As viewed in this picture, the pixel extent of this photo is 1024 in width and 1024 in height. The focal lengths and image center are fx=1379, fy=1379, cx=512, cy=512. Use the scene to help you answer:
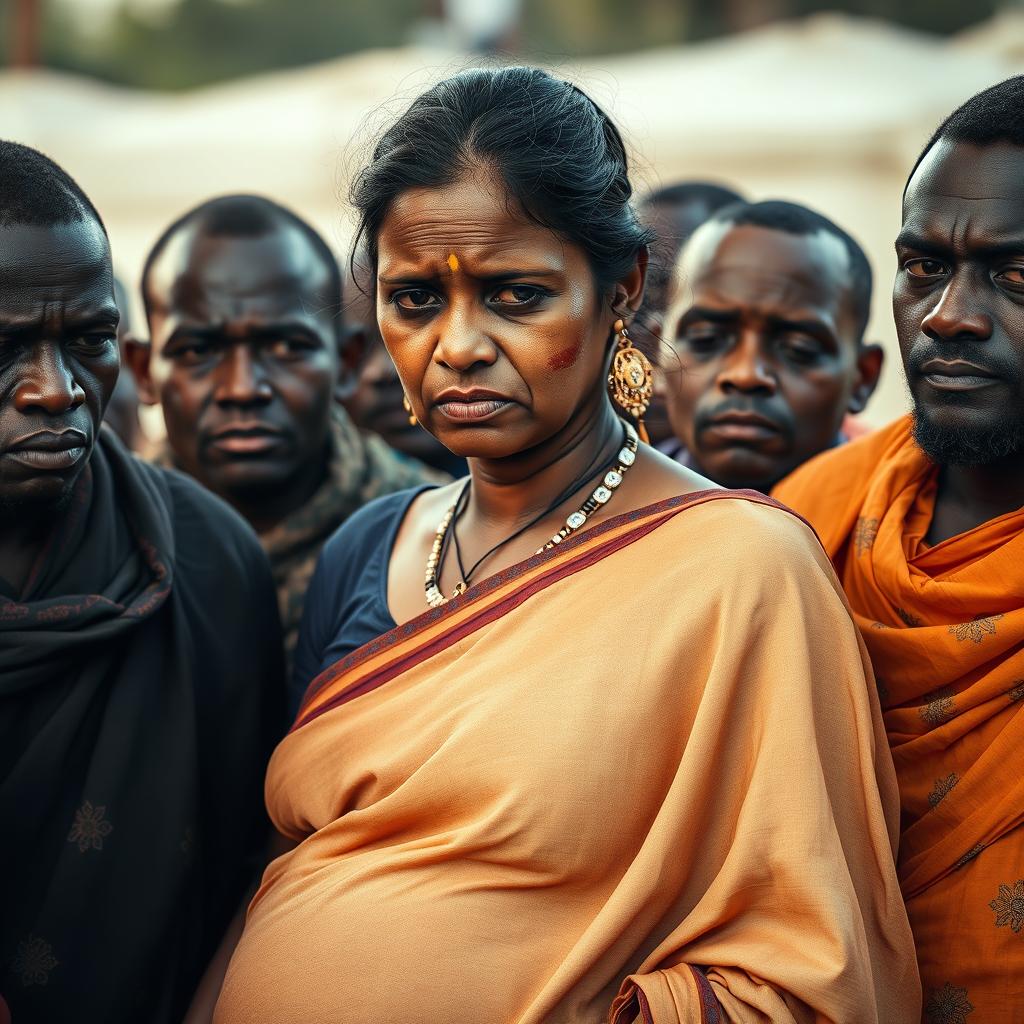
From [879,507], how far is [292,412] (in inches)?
75.6

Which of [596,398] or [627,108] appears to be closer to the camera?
[596,398]

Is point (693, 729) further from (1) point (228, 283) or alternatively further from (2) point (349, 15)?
(2) point (349, 15)

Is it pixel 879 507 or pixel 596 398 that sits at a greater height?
pixel 596 398

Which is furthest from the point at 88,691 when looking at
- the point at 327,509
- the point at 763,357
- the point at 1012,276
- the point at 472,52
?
the point at 472,52

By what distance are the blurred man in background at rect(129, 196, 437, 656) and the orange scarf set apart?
1935 millimetres

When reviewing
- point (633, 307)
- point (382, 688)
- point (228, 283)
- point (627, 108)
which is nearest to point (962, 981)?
point (382, 688)

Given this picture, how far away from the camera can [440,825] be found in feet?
8.56

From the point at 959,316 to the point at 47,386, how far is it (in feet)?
6.05

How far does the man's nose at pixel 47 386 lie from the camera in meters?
2.77

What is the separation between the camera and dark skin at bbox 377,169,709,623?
2732mm

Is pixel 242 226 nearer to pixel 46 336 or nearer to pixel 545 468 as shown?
pixel 46 336

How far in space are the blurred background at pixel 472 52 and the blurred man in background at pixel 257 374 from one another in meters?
6.54

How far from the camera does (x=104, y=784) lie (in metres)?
2.92

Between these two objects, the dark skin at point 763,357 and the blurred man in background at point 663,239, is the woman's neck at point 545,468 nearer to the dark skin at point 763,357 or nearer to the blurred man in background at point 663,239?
the blurred man in background at point 663,239
